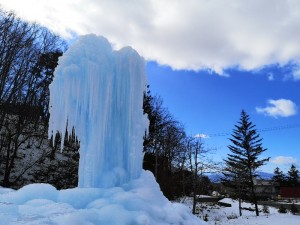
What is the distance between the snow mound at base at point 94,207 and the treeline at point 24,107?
16344 millimetres

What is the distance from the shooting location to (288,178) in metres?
71.9

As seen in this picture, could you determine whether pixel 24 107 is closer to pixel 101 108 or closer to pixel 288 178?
pixel 101 108

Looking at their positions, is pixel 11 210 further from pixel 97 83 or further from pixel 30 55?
pixel 30 55

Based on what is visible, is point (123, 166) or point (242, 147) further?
point (242, 147)

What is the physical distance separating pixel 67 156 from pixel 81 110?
72.7ft

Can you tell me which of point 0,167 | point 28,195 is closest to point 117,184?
point 28,195

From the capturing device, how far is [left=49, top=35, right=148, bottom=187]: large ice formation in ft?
32.7

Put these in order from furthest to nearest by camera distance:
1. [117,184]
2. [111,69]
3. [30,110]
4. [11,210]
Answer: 1. [30,110]
2. [111,69]
3. [117,184]
4. [11,210]

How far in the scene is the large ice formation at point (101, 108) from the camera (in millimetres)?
9977

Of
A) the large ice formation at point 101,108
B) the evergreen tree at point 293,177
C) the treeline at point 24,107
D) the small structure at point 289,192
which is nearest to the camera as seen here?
the large ice formation at point 101,108

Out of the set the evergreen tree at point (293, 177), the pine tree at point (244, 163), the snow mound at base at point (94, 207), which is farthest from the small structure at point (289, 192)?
the snow mound at base at point (94, 207)

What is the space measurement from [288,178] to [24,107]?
62872mm

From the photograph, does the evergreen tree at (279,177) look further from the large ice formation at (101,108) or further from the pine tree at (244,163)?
the large ice formation at (101,108)

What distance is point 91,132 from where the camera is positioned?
33.1 ft
